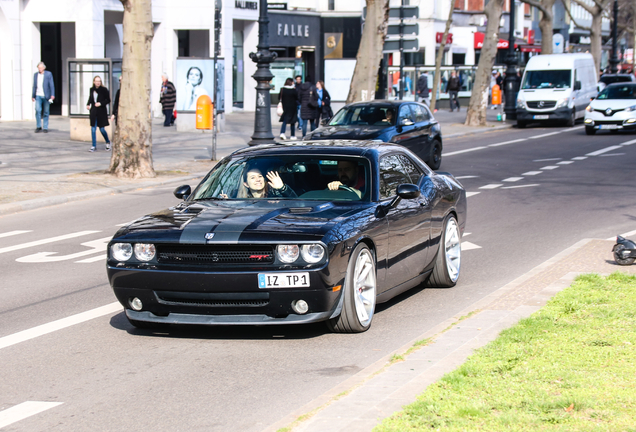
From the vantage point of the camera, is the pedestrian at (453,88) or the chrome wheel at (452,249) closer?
the chrome wheel at (452,249)

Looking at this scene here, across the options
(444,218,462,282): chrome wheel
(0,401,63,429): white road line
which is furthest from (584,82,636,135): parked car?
(0,401,63,429): white road line

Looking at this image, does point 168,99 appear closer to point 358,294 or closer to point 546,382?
point 358,294

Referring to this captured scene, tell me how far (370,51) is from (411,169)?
22432 mm

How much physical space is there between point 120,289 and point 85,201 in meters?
9.82

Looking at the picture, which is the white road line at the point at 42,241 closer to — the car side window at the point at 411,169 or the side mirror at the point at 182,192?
the side mirror at the point at 182,192

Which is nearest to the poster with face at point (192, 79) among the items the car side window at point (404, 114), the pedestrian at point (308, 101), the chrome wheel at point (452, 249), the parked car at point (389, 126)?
the pedestrian at point (308, 101)

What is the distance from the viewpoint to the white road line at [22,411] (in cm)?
518

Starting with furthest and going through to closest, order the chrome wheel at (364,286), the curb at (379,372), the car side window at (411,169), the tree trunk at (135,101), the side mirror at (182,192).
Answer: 1. the tree trunk at (135,101)
2. the car side window at (411,169)
3. the side mirror at (182,192)
4. the chrome wheel at (364,286)
5. the curb at (379,372)

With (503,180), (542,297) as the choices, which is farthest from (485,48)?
(542,297)

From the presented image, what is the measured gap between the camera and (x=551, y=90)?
37.8m

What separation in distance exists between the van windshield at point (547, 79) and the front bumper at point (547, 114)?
1.11 meters

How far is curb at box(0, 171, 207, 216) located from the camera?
15016 millimetres

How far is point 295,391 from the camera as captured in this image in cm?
567

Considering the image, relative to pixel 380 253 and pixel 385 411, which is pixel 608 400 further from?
pixel 380 253
